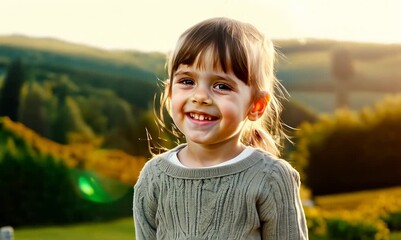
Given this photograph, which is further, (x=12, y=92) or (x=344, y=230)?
(x=12, y=92)

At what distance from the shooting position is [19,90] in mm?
8203

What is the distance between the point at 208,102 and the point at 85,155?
4909 mm

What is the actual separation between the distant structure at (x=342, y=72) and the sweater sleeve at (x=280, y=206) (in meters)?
4.70

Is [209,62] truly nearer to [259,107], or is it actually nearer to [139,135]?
[259,107]

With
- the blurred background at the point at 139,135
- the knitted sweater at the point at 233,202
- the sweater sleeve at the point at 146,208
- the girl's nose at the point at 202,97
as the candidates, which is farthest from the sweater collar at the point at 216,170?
the blurred background at the point at 139,135

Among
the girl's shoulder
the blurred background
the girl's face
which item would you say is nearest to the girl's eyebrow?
the girl's face

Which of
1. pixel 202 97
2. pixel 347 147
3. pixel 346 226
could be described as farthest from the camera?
pixel 347 147

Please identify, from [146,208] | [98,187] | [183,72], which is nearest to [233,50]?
[183,72]

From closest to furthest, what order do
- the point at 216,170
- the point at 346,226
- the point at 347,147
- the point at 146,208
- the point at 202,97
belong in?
the point at 202,97 → the point at 216,170 → the point at 146,208 → the point at 346,226 → the point at 347,147

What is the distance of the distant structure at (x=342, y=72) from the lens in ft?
26.5

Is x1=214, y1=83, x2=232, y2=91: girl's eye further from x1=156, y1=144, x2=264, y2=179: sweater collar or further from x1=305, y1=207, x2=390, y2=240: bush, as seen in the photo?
x1=305, y1=207, x2=390, y2=240: bush

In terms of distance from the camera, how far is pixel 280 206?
3.37 m

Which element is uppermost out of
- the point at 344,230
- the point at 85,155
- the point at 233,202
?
the point at 233,202

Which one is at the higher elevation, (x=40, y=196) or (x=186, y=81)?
(x=186, y=81)
